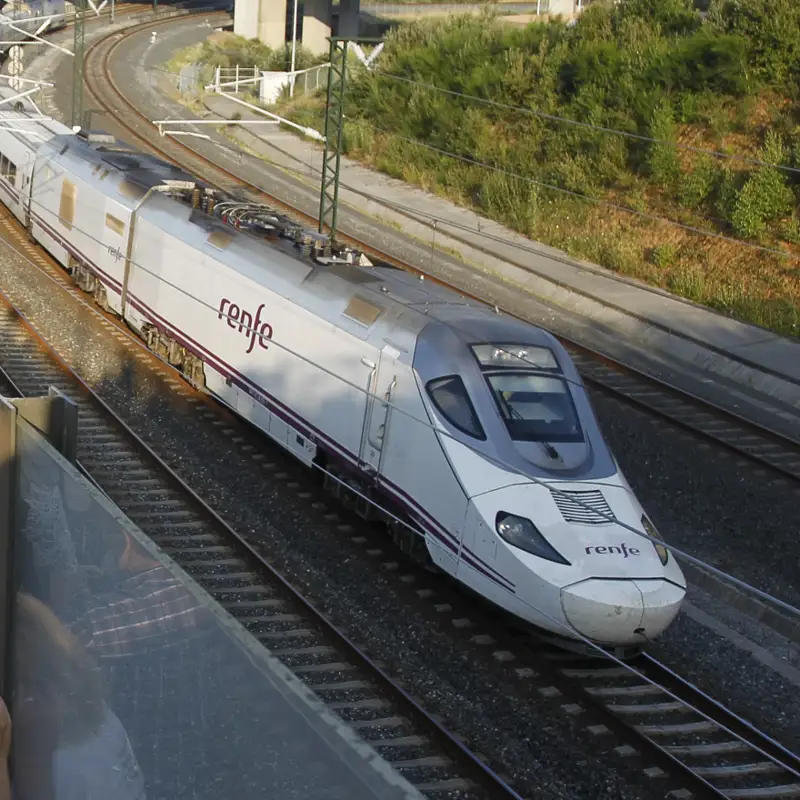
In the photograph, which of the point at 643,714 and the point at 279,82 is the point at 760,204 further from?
the point at 279,82

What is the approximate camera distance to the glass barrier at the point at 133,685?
3201 millimetres

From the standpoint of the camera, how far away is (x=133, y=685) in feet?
13.7

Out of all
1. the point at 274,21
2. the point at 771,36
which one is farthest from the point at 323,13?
the point at 771,36

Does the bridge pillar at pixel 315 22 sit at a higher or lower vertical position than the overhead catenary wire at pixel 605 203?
higher

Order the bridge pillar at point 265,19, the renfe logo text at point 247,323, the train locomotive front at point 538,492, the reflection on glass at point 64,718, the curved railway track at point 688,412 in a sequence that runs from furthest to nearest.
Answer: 1. the bridge pillar at point 265,19
2. the curved railway track at point 688,412
3. the renfe logo text at point 247,323
4. the train locomotive front at point 538,492
5. the reflection on glass at point 64,718

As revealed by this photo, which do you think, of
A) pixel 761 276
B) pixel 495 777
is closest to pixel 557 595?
pixel 495 777

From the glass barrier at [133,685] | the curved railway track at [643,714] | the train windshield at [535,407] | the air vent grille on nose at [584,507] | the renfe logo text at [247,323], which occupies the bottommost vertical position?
the curved railway track at [643,714]

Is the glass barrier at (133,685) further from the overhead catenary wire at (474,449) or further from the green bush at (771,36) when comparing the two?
the green bush at (771,36)

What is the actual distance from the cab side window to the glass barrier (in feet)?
16.3

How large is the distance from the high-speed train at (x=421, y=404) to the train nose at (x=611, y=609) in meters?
0.01

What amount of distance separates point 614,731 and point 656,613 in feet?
3.15

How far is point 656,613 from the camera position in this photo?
8547 mm

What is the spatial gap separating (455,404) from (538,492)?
1241 mm

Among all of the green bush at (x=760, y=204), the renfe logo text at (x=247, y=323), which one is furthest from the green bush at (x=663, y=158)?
the renfe logo text at (x=247, y=323)
